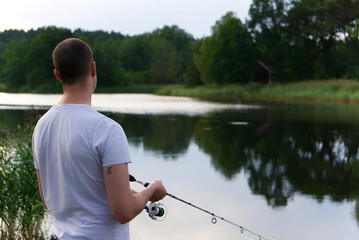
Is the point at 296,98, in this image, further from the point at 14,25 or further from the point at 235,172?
the point at 14,25

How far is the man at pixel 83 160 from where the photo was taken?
1674 mm

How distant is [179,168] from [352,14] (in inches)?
1916

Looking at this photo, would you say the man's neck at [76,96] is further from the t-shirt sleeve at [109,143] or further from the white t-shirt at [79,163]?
the t-shirt sleeve at [109,143]

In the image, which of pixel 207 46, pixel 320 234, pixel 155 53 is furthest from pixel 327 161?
pixel 155 53

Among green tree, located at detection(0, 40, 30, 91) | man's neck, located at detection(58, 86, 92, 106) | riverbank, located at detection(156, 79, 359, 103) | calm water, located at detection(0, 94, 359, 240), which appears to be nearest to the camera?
man's neck, located at detection(58, 86, 92, 106)

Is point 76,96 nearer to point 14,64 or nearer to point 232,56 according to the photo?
point 14,64

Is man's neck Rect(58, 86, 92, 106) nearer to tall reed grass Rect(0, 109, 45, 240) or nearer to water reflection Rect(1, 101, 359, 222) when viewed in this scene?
tall reed grass Rect(0, 109, 45, 240)

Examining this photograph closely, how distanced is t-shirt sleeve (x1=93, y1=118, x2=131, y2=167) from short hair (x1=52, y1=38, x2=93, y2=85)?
0.24 m

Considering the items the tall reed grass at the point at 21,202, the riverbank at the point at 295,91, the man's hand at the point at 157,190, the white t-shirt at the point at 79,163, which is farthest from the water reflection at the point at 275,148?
the riverbank at the point at 295,91

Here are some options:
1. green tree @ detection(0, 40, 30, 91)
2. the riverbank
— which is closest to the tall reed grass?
green tree @ detection(0, 40, 30, 91)

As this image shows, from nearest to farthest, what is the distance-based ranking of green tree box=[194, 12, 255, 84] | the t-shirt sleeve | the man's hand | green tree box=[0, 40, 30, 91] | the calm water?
1. the t-shirt sleeve
2. the man's hand
3. the calm water
4. green tree box=[0, 40, 30, 91]
5. green tree box=[194, 12, 255, 84]

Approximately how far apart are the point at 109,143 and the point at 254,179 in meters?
7.89

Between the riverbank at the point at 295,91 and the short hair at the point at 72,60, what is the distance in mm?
35687

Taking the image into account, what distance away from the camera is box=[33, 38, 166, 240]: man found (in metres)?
1.67
